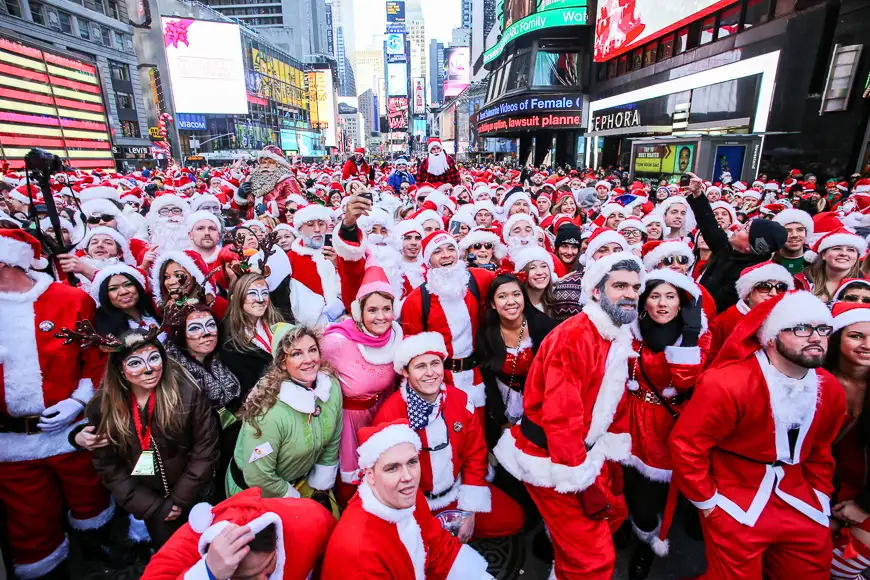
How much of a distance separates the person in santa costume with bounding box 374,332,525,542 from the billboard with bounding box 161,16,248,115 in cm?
5386

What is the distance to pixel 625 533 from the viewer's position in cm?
317

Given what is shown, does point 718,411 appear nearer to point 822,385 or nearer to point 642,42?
point 822,385

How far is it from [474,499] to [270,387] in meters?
Answer: 1.55

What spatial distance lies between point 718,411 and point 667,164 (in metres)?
14.4

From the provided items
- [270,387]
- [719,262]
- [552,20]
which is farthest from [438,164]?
[552,20]

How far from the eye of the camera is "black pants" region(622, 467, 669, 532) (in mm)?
2951

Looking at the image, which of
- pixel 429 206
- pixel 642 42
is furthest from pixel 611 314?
pixel 642 42

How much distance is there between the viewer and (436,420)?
9.11ft

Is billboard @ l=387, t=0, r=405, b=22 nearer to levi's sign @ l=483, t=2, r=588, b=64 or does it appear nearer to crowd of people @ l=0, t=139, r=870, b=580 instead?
levi's sign @ l=483, t=2, r=588, b=64

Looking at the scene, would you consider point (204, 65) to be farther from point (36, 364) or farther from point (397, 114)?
point (397, 114)

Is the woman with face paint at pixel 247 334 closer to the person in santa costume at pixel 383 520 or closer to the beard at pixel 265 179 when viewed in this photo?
the person in santa costume at pixel 383 520

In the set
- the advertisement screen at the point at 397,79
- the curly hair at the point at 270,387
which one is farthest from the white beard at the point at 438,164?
the advertisement screen at the point at 397,79

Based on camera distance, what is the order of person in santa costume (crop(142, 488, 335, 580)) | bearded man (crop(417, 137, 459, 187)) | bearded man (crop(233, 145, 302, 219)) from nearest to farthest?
person in santa costume (crop(142, 488, 335, 580)), bearded man (crop(233, 145, 302, 219)), bearded man (crop(417, 137, 459, 187))

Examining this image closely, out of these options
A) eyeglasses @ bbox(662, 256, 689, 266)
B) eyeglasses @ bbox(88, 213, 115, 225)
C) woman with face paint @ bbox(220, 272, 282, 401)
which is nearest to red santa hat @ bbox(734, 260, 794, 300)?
eyeglasses @ bbox(662, 256, 689, 266)
